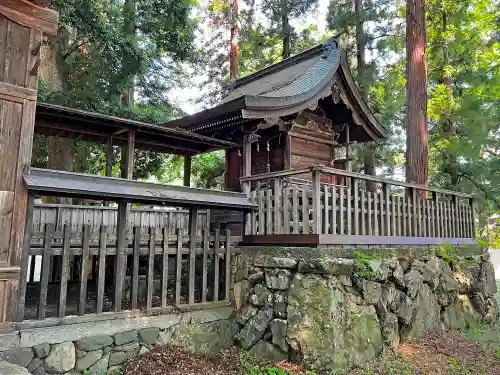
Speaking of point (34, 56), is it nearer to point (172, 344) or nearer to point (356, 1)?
point (172, 344)

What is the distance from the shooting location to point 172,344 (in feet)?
17.7

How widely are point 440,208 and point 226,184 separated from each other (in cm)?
557

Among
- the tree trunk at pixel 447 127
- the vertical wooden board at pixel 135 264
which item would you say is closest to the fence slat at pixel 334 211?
the vertical wooden board at pixel 135 264

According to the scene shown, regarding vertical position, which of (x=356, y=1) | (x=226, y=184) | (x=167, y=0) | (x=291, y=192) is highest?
(x=356, y=1)

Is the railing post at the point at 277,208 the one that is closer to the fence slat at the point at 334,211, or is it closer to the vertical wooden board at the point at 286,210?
the vertical wooden board at the point at 286,210

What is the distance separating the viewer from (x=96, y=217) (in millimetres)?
8156

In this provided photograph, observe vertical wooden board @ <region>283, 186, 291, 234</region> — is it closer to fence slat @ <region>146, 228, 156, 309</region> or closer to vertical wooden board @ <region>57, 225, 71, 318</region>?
fence slat @ <region>146, 228, 156, 309</region>

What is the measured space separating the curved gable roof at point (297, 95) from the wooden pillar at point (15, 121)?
382 cm

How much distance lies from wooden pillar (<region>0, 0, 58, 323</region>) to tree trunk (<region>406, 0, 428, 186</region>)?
8.61m

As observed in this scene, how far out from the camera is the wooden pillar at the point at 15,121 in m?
4.31

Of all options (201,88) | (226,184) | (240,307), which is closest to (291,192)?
(240,307)

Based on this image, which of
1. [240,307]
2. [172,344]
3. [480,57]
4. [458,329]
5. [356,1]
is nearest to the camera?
[172,344]

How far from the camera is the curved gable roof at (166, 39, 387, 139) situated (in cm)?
774

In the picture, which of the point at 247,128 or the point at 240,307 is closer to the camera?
the point at 240,307
